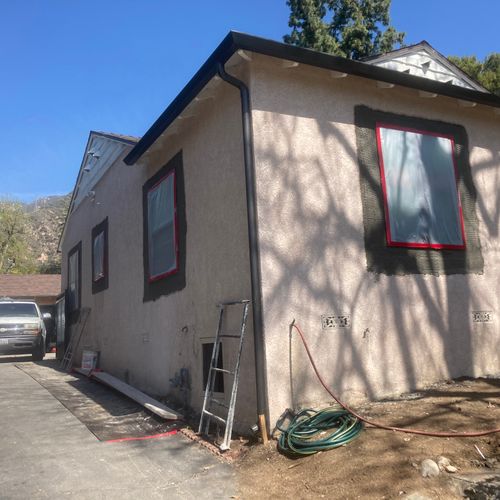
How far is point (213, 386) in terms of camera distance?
6.43 m

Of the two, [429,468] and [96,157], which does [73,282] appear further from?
[429,468]

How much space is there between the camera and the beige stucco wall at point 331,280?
587 cm

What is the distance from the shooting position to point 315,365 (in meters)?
5.89

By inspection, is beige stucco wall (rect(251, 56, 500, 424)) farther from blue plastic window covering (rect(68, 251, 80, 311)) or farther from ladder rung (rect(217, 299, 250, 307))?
blue plastic window covering (rect(68, 251, 80, 311))

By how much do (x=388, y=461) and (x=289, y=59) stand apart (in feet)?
14.6

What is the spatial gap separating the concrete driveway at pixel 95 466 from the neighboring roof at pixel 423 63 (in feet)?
27.7

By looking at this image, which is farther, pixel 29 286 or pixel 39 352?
pixel 29 286

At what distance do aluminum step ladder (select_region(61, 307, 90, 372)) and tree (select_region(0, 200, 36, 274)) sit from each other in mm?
36728

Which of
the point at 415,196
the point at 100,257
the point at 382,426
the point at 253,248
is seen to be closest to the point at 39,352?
the point at 100,257

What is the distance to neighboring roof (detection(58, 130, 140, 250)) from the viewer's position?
1192 cm

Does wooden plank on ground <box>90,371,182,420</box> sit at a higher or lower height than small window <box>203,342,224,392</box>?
lower

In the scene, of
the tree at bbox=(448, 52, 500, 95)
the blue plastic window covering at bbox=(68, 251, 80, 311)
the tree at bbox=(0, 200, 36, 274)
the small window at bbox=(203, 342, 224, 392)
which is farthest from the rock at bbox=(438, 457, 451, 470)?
the tree at bbox=(0, 200, 36, 274)

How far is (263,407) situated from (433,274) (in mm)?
3108

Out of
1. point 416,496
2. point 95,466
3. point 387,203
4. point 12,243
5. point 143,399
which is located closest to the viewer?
point 416,496
